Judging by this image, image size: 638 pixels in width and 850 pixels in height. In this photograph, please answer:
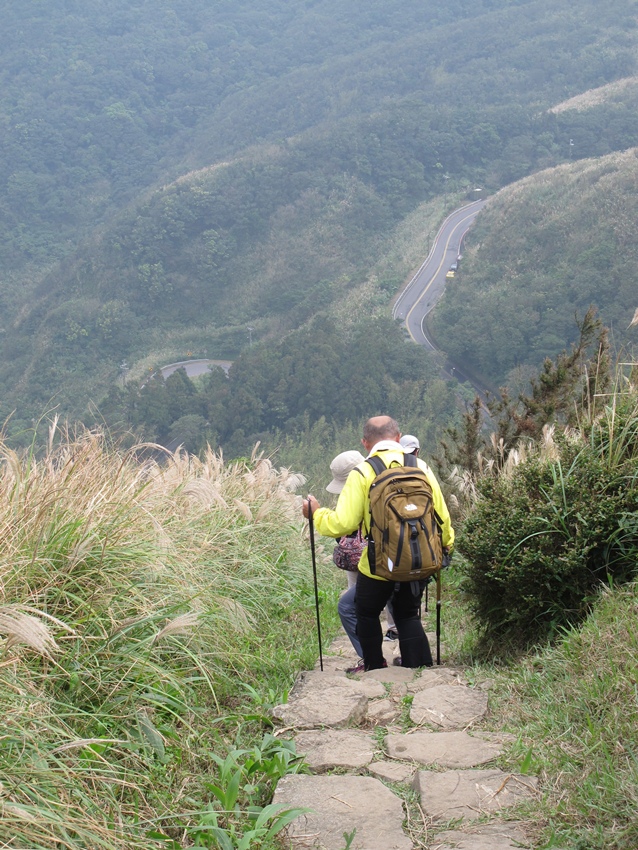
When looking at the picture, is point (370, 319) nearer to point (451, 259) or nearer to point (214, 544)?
point (451, 259)

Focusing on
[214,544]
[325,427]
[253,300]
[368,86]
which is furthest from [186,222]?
[214,544]

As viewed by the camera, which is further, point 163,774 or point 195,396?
point 195,396

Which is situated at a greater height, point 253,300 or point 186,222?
point 186,222

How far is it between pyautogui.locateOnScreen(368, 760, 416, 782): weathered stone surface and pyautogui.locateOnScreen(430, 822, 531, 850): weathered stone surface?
12.4 inches

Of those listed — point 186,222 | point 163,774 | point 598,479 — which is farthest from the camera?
point 186,222

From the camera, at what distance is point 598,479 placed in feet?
11.3

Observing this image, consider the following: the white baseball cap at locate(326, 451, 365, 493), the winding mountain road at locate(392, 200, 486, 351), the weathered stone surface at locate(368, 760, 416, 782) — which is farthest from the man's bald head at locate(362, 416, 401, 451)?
the winding mountain road at locate(392, 200, 486, 351)

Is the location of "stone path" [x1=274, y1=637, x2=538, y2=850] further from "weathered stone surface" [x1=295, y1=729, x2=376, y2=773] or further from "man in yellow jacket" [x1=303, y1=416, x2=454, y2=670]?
"man in yellow jacket" [x1=303, y1=416, x2=454, y2=670]

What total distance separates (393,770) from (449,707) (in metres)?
0.52

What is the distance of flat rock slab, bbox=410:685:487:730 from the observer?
2.86 metres

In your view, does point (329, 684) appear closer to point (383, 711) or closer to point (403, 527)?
point (383, 711)

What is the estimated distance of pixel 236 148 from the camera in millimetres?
93812

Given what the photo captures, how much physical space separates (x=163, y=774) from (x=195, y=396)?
38.9 m

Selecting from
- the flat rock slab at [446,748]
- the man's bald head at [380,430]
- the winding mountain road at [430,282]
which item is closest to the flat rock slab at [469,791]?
the flat rock slab at [446,748]
